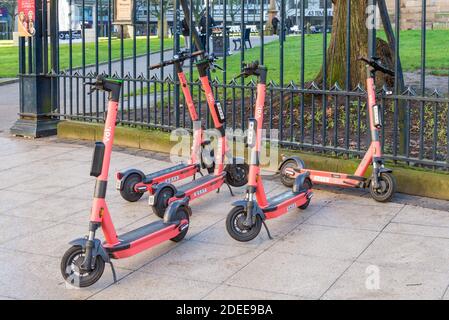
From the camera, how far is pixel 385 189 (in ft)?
23.8

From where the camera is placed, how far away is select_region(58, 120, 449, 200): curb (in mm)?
7438

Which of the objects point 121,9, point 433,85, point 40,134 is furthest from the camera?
point 433,85

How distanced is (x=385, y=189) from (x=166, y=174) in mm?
2192

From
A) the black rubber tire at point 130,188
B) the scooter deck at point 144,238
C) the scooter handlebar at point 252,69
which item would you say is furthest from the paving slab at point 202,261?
the scooter handlebar at point 252,69

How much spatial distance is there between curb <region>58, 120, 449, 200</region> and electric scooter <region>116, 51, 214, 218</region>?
115 centimetres

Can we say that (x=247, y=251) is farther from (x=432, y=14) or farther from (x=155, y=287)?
(x=432, y=14)

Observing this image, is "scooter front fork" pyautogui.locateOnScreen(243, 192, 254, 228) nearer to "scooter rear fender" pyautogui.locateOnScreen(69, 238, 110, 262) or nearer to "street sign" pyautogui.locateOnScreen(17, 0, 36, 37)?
"scooter rear fender" pyautogui.locateOnScreen(69, 238, 110, 262)

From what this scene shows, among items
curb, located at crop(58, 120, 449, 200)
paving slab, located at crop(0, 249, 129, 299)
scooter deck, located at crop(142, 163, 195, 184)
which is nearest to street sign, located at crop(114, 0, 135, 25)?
curb, located at crop(58, 120, 449, 200)

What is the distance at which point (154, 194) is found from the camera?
667cm

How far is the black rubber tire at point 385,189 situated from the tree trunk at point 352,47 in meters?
3.07

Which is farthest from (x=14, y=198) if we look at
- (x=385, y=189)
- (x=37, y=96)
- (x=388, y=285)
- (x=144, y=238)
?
(x=388, y=285)

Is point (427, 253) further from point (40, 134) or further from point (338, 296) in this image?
point (40, 134)

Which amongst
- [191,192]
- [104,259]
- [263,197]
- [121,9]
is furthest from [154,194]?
[121,9]
